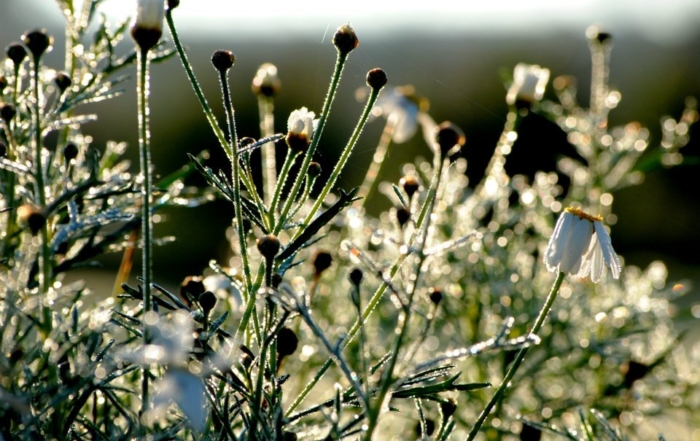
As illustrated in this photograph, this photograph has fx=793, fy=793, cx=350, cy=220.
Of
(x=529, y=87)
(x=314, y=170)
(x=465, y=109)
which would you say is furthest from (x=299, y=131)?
(x=465, y=109)

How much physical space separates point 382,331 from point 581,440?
0.75m

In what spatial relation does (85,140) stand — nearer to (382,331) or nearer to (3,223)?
(3,223)

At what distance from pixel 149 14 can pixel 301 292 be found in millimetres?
224

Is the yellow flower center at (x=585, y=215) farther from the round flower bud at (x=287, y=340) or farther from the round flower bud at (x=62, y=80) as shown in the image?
the round flower bud at (x=62, y=80)

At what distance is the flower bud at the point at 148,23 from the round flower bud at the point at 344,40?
13 cm

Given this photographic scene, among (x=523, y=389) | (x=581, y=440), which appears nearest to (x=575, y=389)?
(x=523, y=389)

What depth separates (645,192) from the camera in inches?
257

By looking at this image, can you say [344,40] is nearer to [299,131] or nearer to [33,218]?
[299,131]

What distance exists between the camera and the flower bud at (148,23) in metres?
0.55

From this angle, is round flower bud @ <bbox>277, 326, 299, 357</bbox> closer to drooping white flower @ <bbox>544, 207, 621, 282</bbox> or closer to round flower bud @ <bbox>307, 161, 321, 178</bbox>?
round flower bud @ <bbox>307, 161, 321, 178</bbox>

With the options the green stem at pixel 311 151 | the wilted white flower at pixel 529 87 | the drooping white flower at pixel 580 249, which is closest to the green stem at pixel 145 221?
the green stem at pixel 311 151

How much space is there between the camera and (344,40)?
23.9 inches

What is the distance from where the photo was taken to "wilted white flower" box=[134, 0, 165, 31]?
0.56 meters

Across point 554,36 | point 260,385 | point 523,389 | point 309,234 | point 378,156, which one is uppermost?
point 554,36
